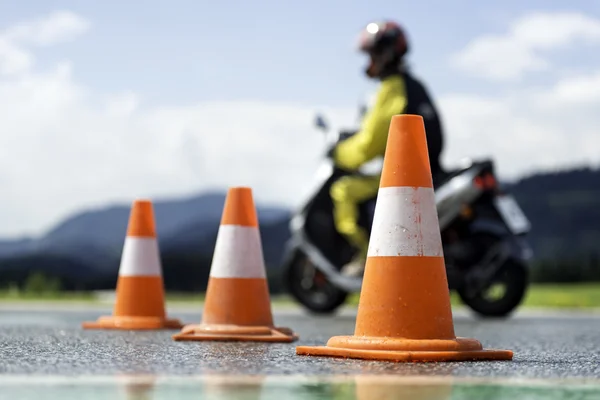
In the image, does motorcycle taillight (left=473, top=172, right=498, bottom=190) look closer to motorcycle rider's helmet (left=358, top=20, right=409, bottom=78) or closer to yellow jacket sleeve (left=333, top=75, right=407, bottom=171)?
yellow jacket sleeve (left=333, top=75, right=407, bottom=171)

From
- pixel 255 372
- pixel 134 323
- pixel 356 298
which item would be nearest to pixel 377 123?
pixel 134 323

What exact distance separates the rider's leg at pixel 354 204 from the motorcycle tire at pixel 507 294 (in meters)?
1.00

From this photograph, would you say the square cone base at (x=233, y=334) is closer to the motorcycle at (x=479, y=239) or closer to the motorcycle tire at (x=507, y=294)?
the motorcycle at (x=479, y=239)

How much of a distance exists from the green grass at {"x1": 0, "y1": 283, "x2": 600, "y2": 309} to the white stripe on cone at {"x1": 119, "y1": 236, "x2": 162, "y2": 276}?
661cm

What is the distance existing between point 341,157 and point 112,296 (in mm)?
6742

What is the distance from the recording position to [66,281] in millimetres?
18078

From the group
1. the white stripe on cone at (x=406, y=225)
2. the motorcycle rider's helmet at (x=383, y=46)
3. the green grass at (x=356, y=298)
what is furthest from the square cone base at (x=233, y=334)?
the green grass at (x=356, y=298)

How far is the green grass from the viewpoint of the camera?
15461 mm

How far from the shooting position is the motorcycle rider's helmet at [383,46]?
34.9 feet

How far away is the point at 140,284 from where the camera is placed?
8484 mm

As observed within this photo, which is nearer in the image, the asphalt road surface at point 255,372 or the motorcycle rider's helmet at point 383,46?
the asphalt road surface at point 255,372

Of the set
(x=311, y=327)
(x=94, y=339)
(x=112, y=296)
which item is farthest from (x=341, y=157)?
(x=112, y=296)

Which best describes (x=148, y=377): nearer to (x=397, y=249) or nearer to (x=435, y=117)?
(x=397, y=249)

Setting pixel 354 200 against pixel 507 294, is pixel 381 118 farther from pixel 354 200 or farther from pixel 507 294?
pixel 507 294
